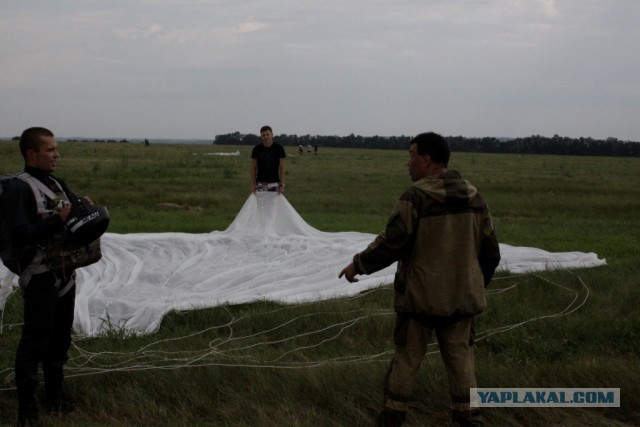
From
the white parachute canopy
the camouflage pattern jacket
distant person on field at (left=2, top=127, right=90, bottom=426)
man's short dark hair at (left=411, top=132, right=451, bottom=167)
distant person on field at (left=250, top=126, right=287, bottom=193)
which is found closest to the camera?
the camouflage pattern jacket

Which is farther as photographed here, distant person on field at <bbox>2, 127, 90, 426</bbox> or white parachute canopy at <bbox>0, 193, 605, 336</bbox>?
white parachute canopy at <bbox>0, 193, 605, 336</bbox>

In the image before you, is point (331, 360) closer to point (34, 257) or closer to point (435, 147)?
point (435, 147)

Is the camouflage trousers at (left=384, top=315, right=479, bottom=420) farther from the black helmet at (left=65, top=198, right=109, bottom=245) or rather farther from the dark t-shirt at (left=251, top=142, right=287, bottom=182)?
the dark t-shirt at (left=251, top=142, right=287, bottom=182)

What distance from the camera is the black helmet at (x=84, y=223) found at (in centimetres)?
442

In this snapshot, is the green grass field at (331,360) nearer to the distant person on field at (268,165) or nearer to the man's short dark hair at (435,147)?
the man's short dark hair at (435,147)

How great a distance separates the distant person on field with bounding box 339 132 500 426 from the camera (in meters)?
4.07

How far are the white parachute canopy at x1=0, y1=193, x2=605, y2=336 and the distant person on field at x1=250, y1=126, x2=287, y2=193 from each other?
171 millimetres

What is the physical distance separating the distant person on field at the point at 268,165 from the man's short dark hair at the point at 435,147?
23.4 feet

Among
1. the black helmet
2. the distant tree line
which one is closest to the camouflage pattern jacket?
the black helmet

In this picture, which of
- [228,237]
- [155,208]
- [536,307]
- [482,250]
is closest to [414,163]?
[482,250]

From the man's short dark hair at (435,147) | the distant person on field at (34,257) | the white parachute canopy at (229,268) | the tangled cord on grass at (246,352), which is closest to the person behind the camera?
the man's short dark hair at (435,147)

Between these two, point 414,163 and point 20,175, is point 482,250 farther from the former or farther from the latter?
point 20,175

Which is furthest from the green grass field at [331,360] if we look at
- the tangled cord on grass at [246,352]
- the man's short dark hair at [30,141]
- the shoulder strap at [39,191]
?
the man's short dark hair at [30,141]

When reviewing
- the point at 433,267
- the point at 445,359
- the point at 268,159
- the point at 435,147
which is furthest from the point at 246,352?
the point at 268,159
